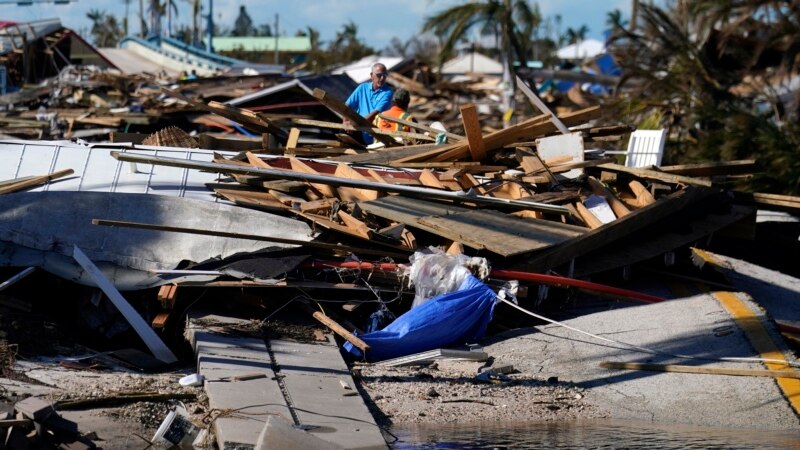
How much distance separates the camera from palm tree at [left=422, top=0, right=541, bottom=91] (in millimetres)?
27562

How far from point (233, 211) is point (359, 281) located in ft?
4.06

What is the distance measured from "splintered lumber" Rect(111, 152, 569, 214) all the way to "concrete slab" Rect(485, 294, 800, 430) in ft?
3.84

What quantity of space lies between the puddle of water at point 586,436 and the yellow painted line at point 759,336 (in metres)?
0.46

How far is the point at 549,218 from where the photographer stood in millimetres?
9516

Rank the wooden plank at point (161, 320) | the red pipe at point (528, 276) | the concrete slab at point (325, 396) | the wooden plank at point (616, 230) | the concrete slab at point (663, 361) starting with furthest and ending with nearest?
the wooden plank at point (616, 230)
the red pipe at point (528, 276)
the wooden plank at point (161, 320)
the concrete slab at point (663, 361)
the concrete slab at point (325, 396)

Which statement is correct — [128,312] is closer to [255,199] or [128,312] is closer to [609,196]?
[255,199]

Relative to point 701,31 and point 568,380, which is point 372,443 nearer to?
point 568,380

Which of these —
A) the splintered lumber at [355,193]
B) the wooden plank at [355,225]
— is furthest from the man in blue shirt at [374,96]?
the wooden plank at [355,225]

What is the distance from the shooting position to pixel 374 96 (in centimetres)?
1278

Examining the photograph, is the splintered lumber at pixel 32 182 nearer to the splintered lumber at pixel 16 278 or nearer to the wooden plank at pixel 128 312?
the splintered lumber at pixel 16 278

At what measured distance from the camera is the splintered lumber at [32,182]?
943cm

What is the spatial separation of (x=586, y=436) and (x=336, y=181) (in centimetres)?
311

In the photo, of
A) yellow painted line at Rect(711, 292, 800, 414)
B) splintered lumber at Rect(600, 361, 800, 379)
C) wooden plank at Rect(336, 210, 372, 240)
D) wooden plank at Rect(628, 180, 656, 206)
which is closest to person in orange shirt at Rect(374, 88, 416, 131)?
wooden plank at Rect(628, 180, 656, 206)

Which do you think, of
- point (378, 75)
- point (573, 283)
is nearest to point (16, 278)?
point (573, 283)
